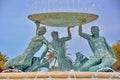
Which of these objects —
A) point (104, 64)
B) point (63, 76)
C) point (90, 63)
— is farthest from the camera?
point (90, 63)

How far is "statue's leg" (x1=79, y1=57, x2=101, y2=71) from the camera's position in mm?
8289

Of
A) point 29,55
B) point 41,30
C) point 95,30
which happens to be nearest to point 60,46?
point 41,30

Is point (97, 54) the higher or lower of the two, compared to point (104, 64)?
higher

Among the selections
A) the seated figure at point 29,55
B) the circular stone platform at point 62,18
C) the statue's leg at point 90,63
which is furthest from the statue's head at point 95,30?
the seated figure at point 29,55

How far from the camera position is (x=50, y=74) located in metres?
7.02

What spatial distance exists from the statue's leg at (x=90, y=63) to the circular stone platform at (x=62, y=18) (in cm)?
85

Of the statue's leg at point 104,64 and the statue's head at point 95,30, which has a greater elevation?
the statue's head at point 95,30

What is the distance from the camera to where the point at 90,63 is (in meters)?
8.33

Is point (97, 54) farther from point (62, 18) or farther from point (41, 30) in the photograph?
point (41, 30)

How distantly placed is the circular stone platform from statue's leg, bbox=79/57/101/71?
2.78ft

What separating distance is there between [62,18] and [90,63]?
1064mm

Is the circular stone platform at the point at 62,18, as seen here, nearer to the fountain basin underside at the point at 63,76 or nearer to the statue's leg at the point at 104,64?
the statue's leg at the point at 104,64

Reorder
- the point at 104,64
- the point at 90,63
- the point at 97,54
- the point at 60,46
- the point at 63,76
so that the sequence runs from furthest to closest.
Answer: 1. the point at 60,46
2. the point at 97,54
3. the point at 90,63
4. the point at 104,64
5. the point at 63,76

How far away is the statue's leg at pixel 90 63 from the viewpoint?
829 centimetres
